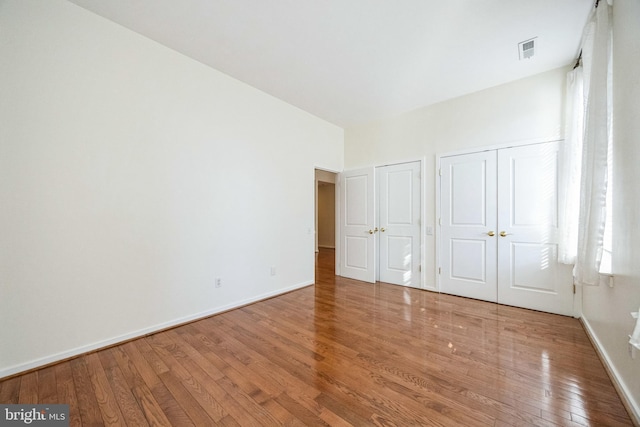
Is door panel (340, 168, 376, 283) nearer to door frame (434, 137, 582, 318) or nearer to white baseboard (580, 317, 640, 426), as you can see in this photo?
door frame (434, 137, 582, 318)

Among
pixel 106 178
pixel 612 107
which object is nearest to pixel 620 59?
pixel 612 107

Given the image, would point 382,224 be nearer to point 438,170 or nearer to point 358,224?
point 358,224

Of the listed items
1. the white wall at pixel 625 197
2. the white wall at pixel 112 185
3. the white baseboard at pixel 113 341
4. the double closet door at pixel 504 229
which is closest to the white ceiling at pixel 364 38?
the white wall at pixel 112 185

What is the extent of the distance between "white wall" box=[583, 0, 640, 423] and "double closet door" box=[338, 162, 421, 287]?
89.9 inches

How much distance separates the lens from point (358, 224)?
15.0 ft

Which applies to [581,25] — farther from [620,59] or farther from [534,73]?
[620,59]

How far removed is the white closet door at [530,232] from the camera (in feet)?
9.45

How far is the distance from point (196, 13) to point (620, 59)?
3253 mm

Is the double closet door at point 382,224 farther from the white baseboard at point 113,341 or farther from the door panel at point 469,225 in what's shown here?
the white baseboard at point 113,341

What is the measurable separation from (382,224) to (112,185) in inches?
148

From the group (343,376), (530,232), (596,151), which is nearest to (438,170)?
(530,232)

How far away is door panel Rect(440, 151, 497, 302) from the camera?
3291 mm

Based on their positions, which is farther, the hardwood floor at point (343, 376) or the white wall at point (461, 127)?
the white wall at point (461, 127)

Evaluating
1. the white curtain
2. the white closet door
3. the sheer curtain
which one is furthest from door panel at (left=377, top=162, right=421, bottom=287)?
the sheer curtain
